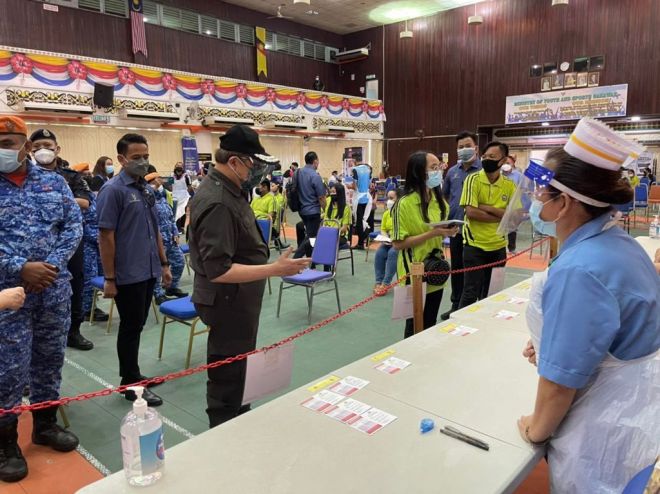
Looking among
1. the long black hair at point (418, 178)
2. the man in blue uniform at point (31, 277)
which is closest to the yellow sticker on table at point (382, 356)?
the long black hair at point (418, 178)

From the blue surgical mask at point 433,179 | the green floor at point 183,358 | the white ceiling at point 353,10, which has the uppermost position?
the white ceiling at point 353,10

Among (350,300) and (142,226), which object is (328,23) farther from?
(142,226)

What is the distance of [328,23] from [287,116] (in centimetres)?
579

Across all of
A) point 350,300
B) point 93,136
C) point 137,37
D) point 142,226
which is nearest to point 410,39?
point 137,37

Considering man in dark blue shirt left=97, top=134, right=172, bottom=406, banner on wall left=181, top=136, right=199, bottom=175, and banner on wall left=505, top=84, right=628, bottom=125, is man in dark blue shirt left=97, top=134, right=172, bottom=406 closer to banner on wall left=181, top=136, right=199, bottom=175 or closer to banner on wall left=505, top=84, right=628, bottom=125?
banner on wall left=181, top=136, right=199, bottom=175

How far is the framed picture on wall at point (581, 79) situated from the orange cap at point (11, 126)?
1675cm

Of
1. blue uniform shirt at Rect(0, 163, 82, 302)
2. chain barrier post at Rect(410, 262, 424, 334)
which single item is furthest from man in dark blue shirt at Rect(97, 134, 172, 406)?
chain barrier post at Rect(410, 262, 424, 334)

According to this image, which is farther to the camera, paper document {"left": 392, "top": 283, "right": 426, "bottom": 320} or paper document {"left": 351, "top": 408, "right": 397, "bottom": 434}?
paper document {"left": 392, "top": 283, "right": 426, "bottom": 320}

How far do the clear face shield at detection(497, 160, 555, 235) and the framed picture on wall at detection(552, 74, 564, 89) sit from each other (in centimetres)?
1612

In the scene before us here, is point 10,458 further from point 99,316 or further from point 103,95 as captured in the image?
point 103,95

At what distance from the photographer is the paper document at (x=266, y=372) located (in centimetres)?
172

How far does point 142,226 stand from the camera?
10.0ft

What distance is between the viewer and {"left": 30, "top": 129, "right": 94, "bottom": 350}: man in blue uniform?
3.34 metres

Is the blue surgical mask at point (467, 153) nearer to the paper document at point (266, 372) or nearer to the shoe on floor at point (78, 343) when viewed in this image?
the paper document at point (266, 372)
